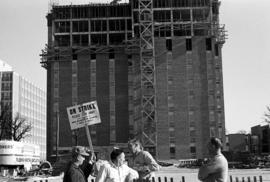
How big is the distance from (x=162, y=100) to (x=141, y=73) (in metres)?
6.62

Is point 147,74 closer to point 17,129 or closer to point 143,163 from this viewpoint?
point 17,129

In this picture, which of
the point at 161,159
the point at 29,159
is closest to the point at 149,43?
the point at 161,159

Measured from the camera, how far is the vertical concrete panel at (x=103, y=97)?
301 feet

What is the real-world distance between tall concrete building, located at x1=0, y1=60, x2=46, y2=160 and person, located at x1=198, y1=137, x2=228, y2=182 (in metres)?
127

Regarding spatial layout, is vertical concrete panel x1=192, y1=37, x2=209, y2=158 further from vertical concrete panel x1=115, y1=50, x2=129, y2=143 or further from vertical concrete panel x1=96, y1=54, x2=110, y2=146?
vertical concrete panel x1=96, y1=54, x2=110, y2=146

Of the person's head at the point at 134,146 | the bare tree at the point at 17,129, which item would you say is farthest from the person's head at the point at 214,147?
the bare tree at the point at 17,129

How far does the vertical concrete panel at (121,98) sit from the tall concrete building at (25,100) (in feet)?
149

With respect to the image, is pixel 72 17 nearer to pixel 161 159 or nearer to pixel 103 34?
pixel 103 34

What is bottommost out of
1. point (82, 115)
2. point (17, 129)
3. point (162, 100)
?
point (82, 115)

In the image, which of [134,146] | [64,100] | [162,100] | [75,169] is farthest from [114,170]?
[64,100]

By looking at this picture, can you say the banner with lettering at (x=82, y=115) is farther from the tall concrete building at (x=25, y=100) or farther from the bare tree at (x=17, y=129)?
the tall concrete building at (x=25, y=100)

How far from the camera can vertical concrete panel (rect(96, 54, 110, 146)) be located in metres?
91.7

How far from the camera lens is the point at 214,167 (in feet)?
24.5

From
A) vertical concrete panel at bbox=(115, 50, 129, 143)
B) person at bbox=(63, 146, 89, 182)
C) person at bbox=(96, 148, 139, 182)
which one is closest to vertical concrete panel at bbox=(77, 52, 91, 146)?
vertical concrete panel at bbox=(115, 50, 129, 143)
